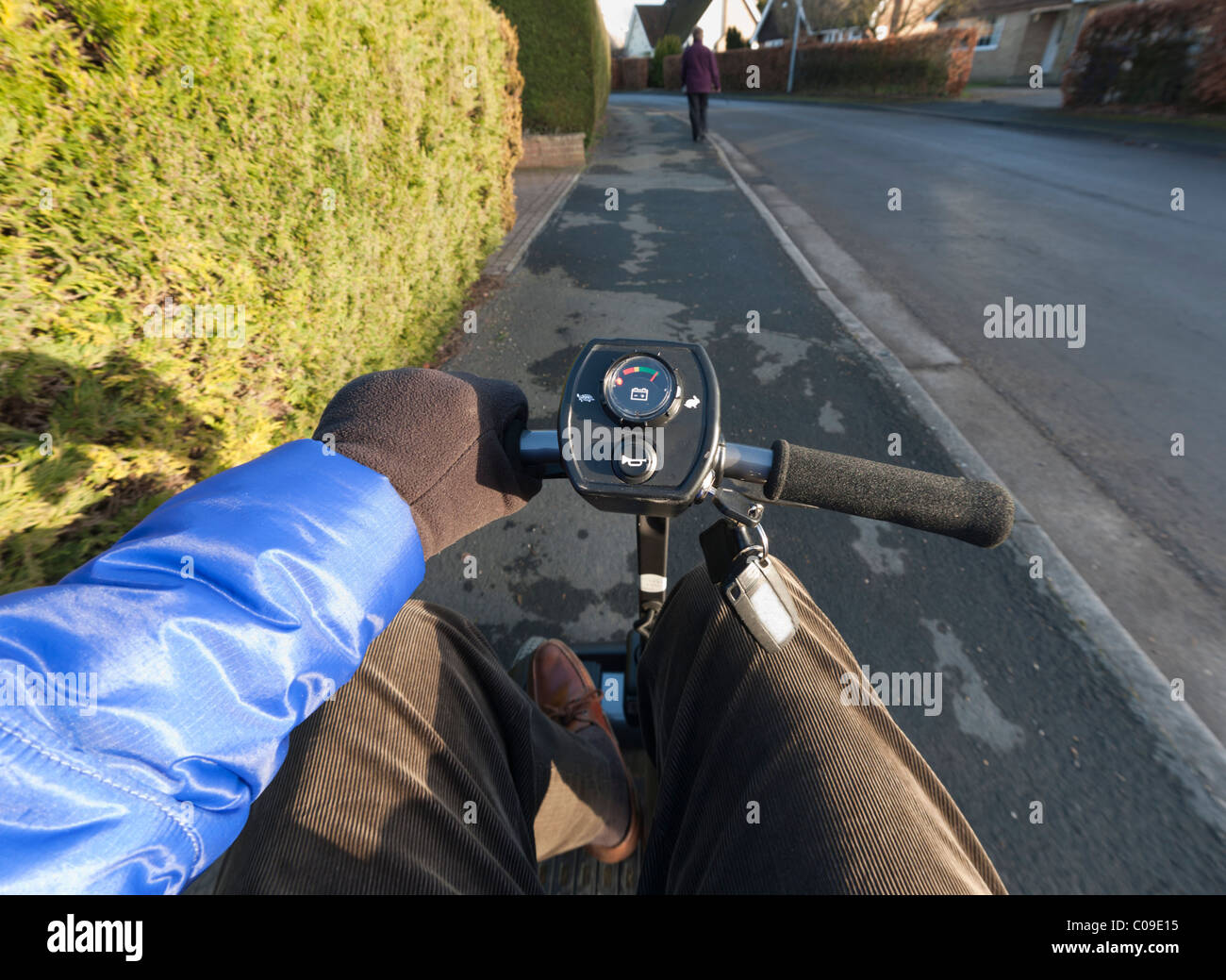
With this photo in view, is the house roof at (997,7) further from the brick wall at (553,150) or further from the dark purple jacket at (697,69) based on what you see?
the brick wall at (553,150)

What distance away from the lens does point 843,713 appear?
1.13m

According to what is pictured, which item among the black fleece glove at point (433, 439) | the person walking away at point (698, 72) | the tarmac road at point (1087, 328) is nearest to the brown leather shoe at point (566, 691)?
the black fleece glove at point (433, 439)

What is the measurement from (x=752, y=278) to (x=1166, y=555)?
418cm

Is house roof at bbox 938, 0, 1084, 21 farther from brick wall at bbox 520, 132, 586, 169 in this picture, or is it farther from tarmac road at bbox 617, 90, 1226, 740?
brick wall at bbox 520, 132, 586, 169

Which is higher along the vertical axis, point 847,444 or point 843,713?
point 843,713

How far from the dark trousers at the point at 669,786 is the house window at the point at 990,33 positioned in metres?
45.6

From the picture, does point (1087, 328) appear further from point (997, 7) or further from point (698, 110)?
point (997, 7)

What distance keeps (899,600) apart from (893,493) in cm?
173

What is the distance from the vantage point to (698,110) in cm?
1320

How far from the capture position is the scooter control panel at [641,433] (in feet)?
3.09

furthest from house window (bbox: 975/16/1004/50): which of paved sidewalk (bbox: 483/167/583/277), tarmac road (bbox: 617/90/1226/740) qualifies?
paved sidewalk (bbox: 483/167/583/277)

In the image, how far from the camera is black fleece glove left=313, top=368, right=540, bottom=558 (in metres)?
0.94
